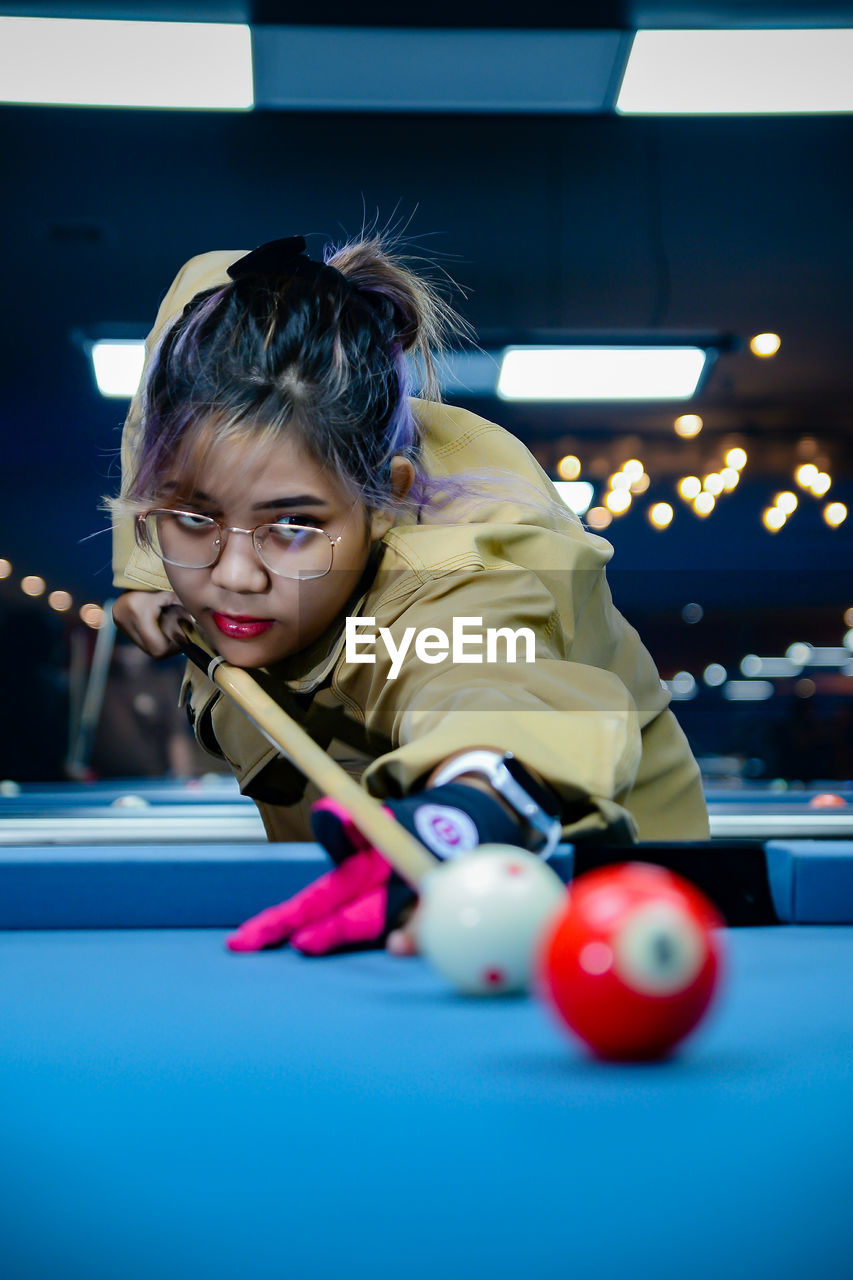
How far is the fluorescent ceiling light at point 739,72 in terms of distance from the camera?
369cm

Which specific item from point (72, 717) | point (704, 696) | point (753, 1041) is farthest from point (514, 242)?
point (704, 696)

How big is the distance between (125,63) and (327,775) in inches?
131

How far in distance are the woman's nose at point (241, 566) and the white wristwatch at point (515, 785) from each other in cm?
72

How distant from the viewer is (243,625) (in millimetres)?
2086

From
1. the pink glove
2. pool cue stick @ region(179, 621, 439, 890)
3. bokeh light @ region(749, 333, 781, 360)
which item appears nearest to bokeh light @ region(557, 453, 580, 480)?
bokeh light @ region(749, 333, 781, 360)

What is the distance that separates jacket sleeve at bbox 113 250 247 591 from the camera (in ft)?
8.37

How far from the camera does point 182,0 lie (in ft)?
11.8

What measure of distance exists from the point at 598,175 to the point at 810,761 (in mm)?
7044

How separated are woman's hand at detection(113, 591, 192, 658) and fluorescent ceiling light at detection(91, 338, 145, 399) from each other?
373 cm

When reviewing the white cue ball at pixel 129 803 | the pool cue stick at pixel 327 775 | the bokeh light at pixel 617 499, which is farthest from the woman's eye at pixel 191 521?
the bokeh light at pixel 617 499

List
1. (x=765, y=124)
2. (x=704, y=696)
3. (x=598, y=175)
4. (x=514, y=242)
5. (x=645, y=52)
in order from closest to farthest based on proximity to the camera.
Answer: (x=645, y=52), (x=765, y=124), (x=598, y=175), (x=514, y=242), (x=704, y=696)

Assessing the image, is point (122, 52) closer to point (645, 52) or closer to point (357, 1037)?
point (645, 52)

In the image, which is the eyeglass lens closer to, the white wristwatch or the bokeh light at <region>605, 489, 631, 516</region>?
the white wristwatch

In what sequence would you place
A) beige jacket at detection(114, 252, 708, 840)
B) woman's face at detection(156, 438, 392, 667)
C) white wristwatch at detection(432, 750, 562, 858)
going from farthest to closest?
woman's face at detection(156, 438, 392, 667) < beige jacket at detection(114, 252, 708, 840) < white wristwatch at detection(432, 750, 562, 858)
